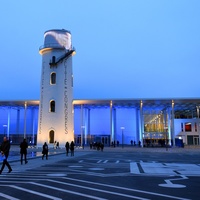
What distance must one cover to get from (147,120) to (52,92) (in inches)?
969

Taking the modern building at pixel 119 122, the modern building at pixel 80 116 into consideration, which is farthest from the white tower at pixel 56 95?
the modern building at pixel 119 122

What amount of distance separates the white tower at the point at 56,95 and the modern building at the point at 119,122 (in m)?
8.31

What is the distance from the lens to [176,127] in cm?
6512

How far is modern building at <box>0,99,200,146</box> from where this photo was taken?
184ft

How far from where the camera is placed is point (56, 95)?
4509cm

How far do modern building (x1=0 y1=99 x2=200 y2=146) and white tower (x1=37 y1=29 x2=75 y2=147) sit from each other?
8.31 meters

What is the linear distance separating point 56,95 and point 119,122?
1946 centimetres

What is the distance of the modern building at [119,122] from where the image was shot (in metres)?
56.2

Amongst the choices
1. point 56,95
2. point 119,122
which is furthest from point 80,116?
point 56,95

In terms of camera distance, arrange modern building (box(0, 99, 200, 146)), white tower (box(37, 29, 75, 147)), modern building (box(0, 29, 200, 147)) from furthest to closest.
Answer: modern building (box(0, 99, 200, 146)) → modern building (box(0, 29, 200, 147)) → white tower (box(37, 29, 75, 147))

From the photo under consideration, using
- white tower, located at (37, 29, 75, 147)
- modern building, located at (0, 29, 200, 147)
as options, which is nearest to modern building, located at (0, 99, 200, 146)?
modern building, located at (0, 29, 200, 147)

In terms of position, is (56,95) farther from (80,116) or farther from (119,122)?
(119,122)

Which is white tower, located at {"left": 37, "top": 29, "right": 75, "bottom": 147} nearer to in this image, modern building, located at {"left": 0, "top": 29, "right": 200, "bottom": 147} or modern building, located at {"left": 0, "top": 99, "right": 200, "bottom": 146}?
modern building, located at {"left": 0, "top": 29, "right": 200, "bottom": 147}

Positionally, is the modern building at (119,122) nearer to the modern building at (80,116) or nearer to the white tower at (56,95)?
the modern building at (80,116)
